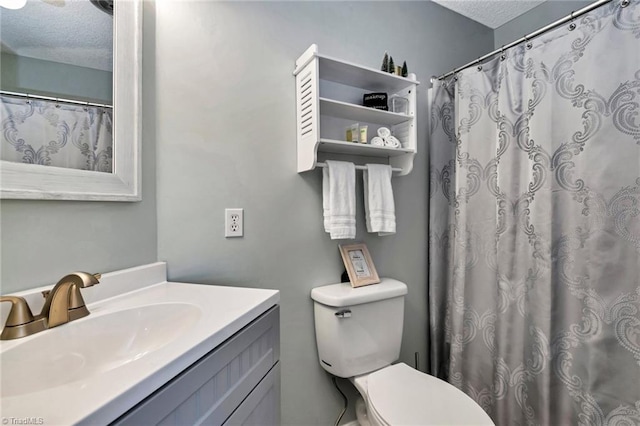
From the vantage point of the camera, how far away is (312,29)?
4.33ft

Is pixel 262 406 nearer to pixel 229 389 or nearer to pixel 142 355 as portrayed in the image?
pixel 229 389

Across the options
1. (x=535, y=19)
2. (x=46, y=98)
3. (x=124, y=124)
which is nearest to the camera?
(x=46, y=98)

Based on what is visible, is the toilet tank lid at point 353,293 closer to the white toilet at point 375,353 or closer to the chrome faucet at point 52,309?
the white toilet at point 375,353

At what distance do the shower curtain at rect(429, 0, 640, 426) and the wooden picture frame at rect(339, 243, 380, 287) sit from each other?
477mm

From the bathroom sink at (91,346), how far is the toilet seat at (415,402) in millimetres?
760

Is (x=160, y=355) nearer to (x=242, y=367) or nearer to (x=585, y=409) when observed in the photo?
(x=242, y=367)

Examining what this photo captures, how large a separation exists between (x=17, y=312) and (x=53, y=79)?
0.61m

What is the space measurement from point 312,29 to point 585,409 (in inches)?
75.2

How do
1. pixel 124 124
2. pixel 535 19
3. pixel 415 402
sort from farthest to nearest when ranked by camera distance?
pixel 535 19
pixel 415 402
pixel 124 124

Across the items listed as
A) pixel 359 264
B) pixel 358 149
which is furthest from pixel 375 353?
pixel 358 149

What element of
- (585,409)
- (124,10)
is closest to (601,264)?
(585,409)

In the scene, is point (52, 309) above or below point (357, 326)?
above

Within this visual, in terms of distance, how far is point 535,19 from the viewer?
1.70 meters

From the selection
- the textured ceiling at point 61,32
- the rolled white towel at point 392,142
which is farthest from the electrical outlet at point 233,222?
the rolled white towel at point 392,142
